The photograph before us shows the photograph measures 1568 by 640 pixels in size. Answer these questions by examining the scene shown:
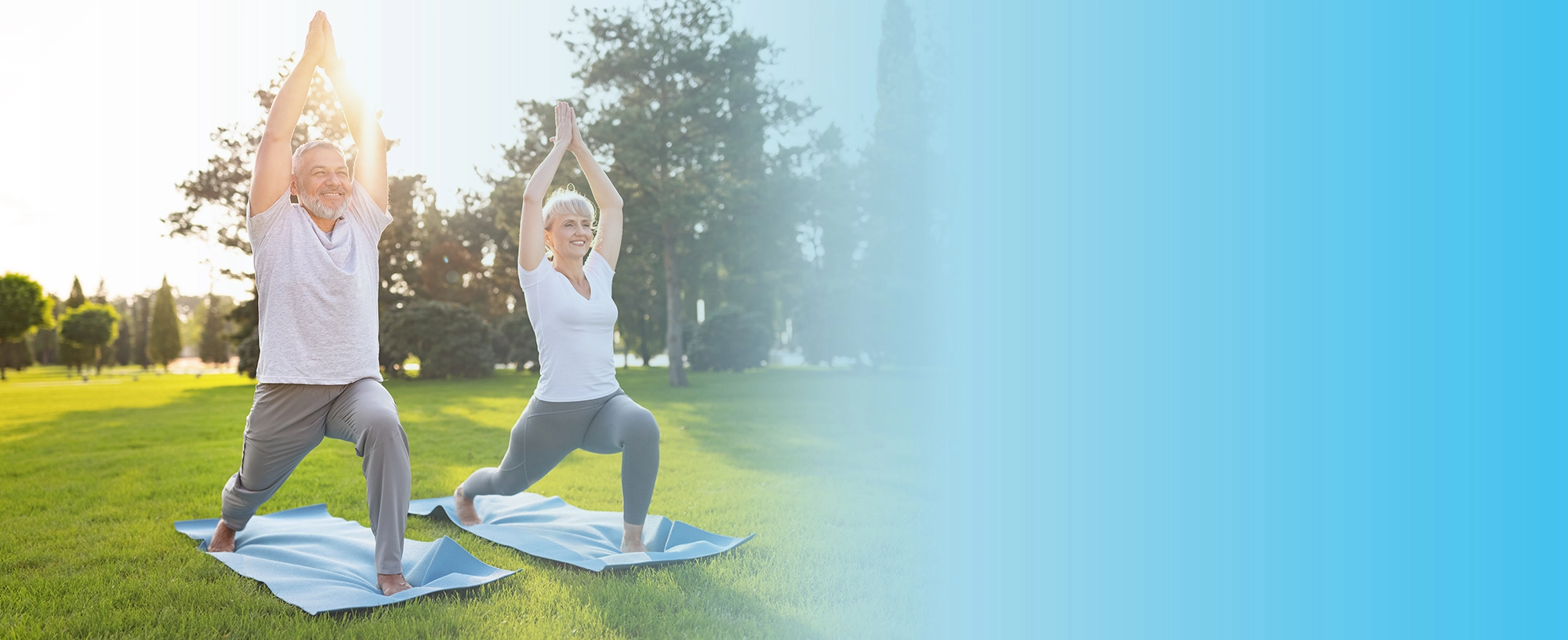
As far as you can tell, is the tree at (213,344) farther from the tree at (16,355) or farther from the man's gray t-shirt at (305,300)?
the man's gray t-shirt at (305,300)

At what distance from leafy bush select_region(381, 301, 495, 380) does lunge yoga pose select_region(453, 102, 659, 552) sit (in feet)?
59.0

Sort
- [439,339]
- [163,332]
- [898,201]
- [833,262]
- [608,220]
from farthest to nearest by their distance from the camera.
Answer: [163,332], [833,262], [439,339], [898,201], [608,220]

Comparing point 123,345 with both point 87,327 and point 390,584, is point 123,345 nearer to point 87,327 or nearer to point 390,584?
point 87,327

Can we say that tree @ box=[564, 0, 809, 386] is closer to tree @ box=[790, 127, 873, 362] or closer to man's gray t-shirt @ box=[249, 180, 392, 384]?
tree @ box=[790, 127, 873, 362]

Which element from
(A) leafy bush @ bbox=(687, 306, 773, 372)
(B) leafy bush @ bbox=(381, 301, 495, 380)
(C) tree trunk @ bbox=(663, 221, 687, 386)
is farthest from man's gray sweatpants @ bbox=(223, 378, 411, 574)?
(A) leafy bush @ bbox=(687, 306, 773, 372)

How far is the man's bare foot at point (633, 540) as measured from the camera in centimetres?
365

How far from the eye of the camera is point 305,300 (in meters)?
2.96

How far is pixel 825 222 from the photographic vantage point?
818 inches

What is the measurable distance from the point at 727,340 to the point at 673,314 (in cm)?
669

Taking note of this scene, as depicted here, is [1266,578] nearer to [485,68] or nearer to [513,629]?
[513,629]

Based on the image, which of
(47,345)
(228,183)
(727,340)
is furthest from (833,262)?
(47,345)

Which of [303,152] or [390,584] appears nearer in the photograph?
[390,584]

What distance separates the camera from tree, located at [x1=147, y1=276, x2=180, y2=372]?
44.1m

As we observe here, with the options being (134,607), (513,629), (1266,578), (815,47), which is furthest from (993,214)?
(815,47)
